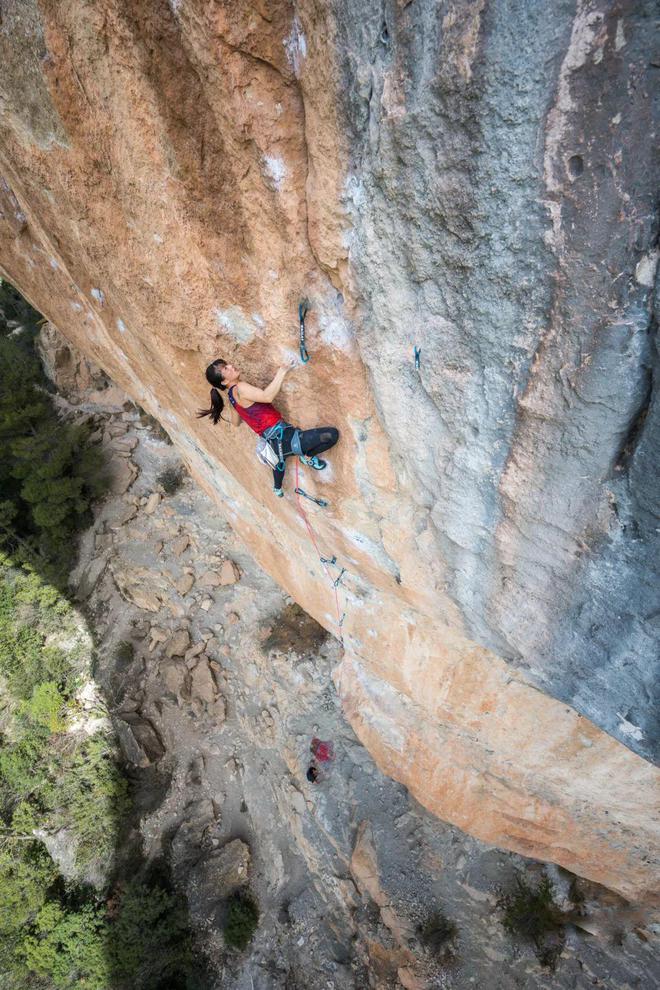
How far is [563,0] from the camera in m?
1.13

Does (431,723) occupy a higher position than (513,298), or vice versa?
(513,298)

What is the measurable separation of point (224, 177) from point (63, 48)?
34.7 inches

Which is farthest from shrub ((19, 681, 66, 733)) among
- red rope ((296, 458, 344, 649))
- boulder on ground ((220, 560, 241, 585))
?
red rope ((296, 458, 344, 649))

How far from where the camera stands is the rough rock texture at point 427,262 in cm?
132

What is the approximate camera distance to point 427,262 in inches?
70.4

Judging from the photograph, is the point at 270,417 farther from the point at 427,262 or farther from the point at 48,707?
the point at 48,707

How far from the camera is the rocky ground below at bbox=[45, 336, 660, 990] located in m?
5.35

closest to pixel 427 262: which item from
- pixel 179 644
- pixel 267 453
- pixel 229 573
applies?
pixel 267 453

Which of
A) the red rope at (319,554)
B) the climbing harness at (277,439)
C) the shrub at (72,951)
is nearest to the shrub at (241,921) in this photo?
the shrub at (72,951)

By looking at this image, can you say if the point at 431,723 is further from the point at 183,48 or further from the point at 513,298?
the point at 183,48

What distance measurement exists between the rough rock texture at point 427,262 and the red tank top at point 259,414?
0.10 m

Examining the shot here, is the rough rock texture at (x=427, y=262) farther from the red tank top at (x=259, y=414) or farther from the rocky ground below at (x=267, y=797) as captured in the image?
the rocky ground below at (x=267, y=797)

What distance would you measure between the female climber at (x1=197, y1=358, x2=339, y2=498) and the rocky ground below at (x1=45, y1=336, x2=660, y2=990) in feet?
2.41

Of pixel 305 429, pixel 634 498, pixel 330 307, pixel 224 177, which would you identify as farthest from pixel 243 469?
pixel 634 498
